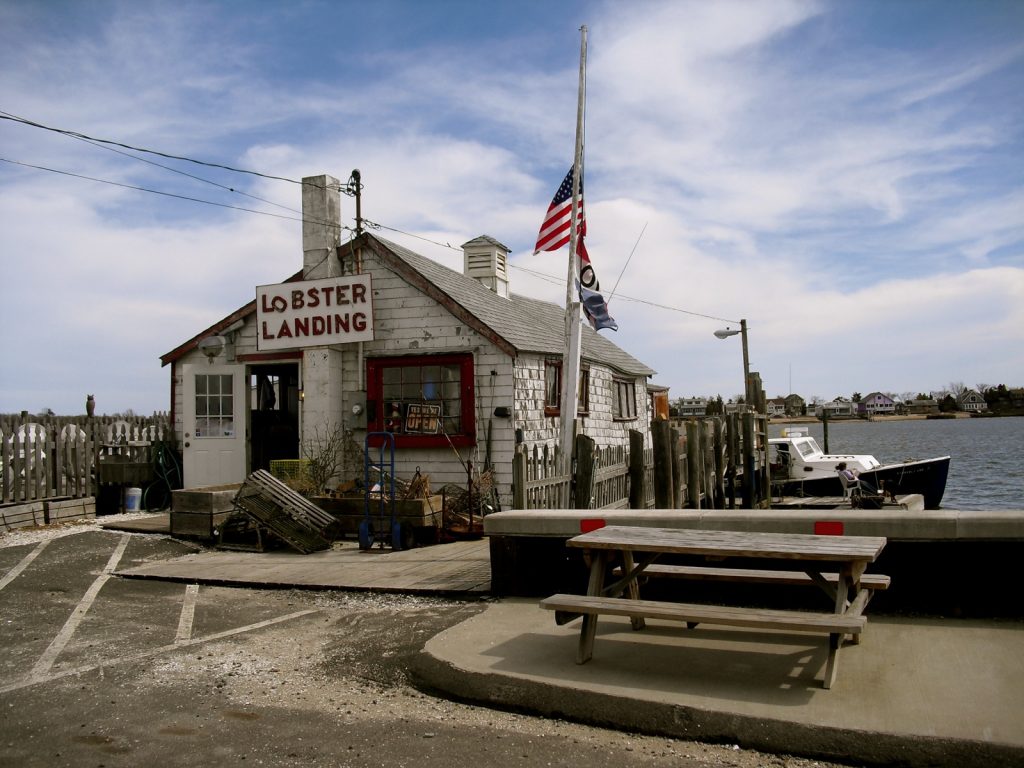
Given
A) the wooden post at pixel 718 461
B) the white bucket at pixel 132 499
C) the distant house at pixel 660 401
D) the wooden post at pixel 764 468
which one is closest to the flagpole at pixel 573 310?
the wooden post at pixel 718 461

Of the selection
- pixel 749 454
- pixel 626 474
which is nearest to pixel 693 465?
pixel 626 474

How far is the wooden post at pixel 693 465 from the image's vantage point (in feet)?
42.4

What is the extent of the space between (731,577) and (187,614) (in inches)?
191

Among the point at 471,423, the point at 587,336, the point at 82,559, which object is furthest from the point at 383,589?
the point at 587,336

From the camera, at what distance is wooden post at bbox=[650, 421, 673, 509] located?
11.2 m

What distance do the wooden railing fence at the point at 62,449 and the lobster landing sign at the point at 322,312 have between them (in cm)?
348

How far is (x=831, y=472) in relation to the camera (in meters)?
22.9

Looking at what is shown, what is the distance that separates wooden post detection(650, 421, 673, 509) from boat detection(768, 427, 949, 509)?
41.5ft

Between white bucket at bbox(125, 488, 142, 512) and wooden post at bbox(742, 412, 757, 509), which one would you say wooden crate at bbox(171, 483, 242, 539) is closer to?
white bucket at bbox(125, 488, 142, 512)

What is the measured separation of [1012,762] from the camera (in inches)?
149

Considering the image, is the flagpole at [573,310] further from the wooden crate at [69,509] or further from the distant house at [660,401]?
the distant house at [660,401]

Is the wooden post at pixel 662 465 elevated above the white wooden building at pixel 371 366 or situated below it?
below

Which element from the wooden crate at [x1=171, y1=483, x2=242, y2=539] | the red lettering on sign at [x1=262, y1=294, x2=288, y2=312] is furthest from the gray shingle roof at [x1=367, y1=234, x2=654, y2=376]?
the wooden crate at [x1=171, y1=483, x2=242, y2=539]

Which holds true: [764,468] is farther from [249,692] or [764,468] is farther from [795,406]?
[795,406]
